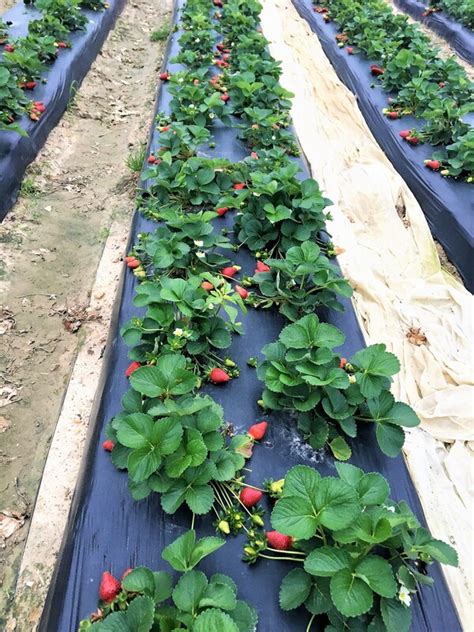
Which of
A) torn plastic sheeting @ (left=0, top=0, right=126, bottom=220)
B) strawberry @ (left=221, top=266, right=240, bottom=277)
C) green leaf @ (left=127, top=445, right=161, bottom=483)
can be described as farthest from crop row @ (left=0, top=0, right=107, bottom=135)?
green leaf @ (left=127, top=445, right=161, bottom=483)

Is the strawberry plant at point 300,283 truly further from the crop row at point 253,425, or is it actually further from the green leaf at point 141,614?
the green leaf at point 141,614

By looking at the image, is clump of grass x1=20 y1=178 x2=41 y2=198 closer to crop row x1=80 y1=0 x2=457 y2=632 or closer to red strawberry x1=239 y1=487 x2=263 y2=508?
crop row x1=80 y1=0 x2=457 y2=632

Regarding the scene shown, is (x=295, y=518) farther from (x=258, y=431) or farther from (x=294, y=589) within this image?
(x=258, y=431)

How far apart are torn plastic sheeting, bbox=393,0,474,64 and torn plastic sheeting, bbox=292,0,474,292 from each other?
3.32 metres

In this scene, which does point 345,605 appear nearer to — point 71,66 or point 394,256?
point 394,256

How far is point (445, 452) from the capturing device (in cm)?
247

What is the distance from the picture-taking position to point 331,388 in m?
2.07

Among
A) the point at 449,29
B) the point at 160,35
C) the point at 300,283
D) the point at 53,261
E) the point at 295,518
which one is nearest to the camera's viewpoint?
the point at 295,518

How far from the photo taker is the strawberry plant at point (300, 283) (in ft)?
8.24

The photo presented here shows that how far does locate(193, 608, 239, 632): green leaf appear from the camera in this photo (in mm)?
1231

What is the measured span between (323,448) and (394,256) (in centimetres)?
211

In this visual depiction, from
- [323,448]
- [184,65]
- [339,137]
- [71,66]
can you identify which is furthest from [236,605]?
[71,66]

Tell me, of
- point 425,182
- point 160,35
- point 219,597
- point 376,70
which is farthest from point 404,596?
point 160,35

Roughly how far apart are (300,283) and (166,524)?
1412 millimetres
